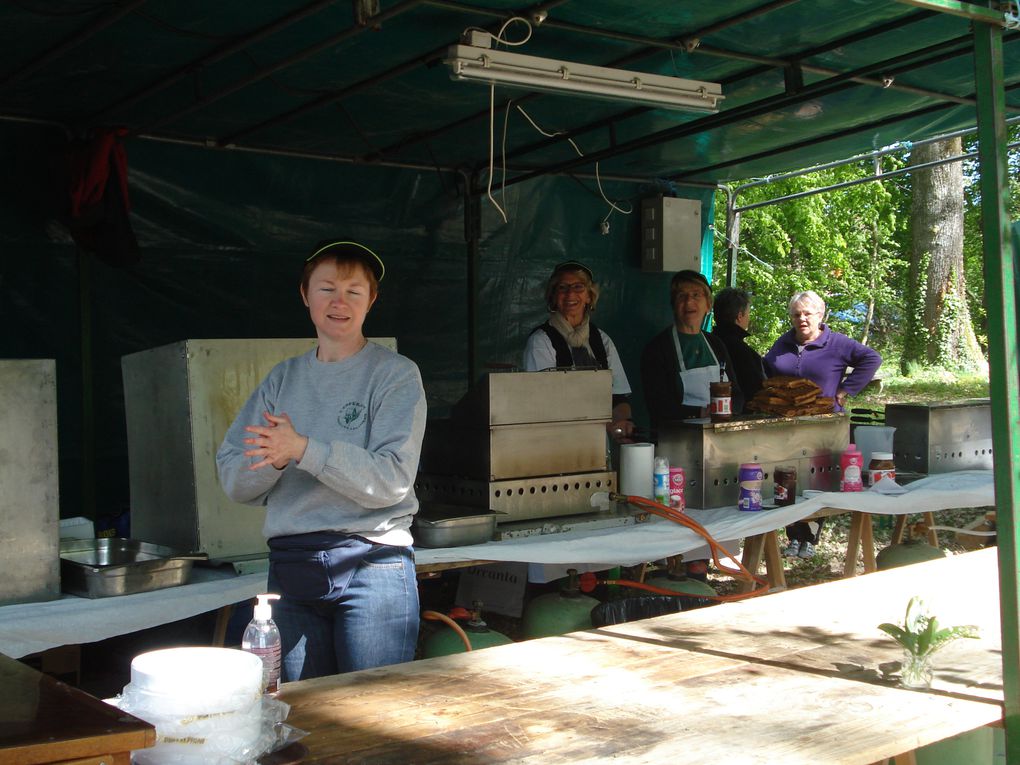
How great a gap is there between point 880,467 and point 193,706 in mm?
4188

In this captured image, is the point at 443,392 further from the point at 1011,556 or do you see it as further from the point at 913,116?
the point at 1011,556

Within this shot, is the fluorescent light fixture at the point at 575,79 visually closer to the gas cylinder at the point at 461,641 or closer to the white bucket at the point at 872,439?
the gas cylinder at the point at 461,641

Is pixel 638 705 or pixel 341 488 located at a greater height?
pixel 341 488

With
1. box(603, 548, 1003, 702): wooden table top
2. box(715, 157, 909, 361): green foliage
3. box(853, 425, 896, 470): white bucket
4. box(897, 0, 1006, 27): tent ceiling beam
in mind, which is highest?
box(715, 157, 909, 361): green foliage

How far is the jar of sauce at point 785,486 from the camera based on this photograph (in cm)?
454

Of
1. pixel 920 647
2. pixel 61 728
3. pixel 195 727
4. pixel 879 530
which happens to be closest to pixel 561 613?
pixel 920 647

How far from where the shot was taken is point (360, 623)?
254 cm

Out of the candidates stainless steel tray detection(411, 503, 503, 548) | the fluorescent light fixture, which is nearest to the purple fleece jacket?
the fluorescent light fixture

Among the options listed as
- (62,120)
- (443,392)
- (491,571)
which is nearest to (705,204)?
(443,392)

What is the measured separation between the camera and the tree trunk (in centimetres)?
1538

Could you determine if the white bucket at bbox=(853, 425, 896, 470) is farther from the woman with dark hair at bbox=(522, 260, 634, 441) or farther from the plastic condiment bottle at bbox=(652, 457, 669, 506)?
the plastic condiment bottle at bbox=(652, 457, 669, 506)

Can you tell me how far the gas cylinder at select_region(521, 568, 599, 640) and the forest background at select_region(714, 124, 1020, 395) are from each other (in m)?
8.31

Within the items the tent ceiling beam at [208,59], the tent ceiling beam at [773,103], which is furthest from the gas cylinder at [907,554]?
the tent ceiling beam at [208,59]

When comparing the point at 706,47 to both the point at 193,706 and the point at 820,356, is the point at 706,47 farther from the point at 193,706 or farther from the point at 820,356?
the point at 193,706
